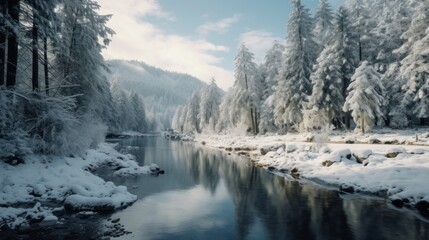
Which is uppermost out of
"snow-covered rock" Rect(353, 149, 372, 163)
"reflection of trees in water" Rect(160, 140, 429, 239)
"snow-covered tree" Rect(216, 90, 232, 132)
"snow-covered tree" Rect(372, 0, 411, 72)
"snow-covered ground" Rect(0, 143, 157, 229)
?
"snow-covered tree" Rect(372, 0, 411, 72)

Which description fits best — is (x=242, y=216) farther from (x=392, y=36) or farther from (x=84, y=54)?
(x=392, y=36)

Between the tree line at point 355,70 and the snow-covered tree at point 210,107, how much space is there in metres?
23.7

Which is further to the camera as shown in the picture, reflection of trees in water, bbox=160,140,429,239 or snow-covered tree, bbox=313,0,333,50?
snow-covered tree, bbox=313,0,333,50

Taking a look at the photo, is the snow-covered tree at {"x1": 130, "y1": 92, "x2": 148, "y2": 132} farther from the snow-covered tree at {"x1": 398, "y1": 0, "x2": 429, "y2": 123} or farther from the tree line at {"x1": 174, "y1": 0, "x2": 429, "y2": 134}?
the snow-covered tree at {"x1": 398, "y1": 0, "x2": 429, "y2": 123}

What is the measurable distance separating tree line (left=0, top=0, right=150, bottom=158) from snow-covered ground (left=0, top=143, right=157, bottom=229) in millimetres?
754

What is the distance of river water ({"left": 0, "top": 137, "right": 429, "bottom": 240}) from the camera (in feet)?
33.4

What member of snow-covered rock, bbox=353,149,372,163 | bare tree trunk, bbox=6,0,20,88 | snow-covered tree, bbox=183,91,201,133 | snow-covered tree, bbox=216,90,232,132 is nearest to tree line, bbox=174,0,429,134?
snow-covered tree, bbox=216,90,232,132

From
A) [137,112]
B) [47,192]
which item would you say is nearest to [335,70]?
[47,192]

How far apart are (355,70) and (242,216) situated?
28464 millimetres

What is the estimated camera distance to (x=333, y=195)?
15.5 meters

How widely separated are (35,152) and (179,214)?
7254 millimetres

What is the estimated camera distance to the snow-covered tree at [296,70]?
39188 mm

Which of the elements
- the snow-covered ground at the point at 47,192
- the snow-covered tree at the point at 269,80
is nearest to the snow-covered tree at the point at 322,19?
the snow-covered tree at the point at 269,80

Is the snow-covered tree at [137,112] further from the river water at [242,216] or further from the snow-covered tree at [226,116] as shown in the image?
the river water at [242,216]
